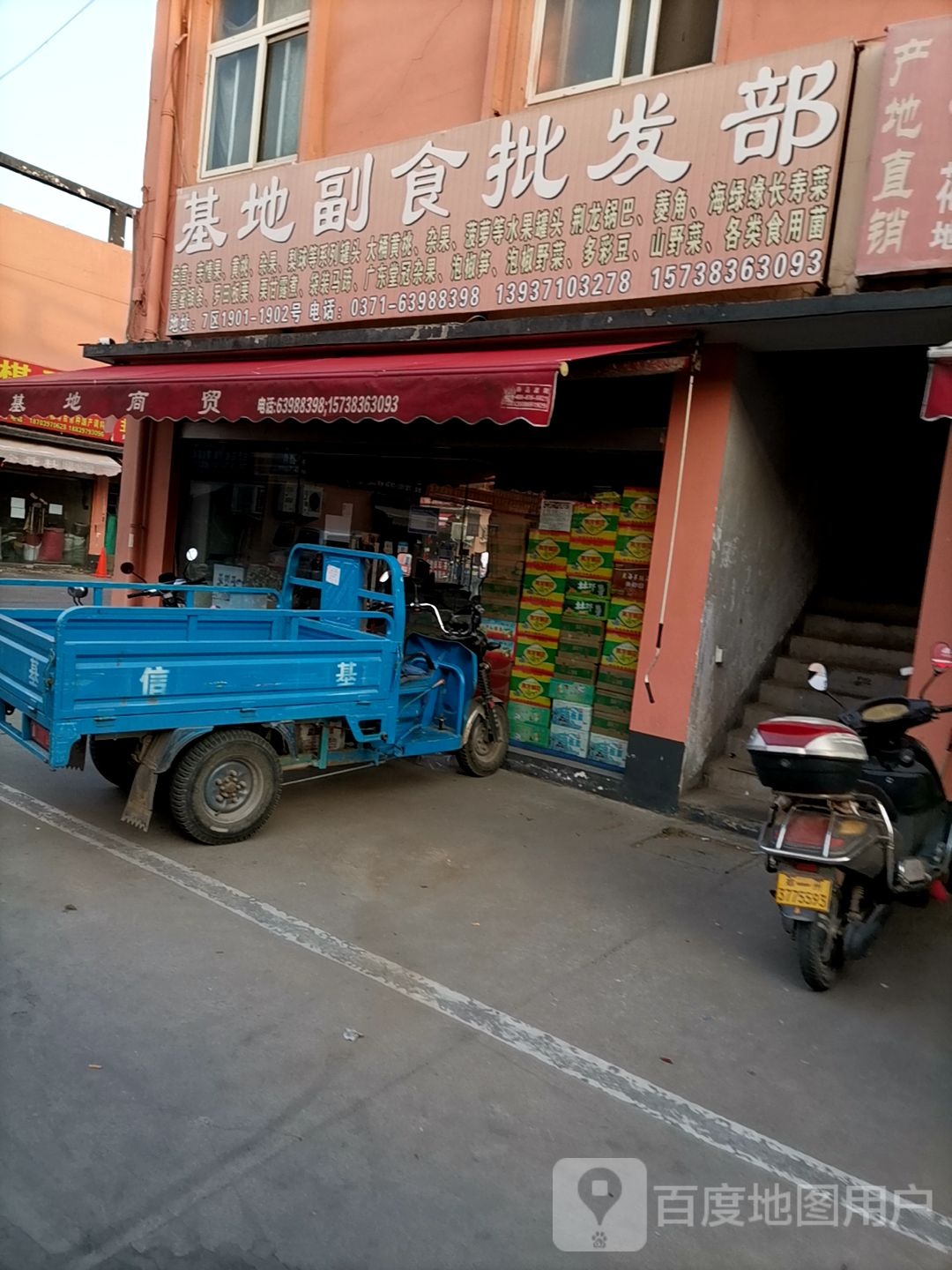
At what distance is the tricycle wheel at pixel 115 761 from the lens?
545cm

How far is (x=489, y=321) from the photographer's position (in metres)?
6.75

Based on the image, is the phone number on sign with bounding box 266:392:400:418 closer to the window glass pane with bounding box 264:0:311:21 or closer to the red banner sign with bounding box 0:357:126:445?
the window glass pane with bounding box 264:0:311:21

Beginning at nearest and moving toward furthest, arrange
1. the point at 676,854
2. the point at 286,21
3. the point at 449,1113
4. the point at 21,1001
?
the point at 449,1113 < the point at 21,1001 < the point at 676,854 < the point at 286,21

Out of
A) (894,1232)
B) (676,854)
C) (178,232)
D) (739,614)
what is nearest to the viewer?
(894,1232)

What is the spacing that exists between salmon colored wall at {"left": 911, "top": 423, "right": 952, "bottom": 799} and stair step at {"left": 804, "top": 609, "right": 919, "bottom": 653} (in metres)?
1.94

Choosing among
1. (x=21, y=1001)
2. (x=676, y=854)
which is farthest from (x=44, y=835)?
(x=676, y=854)

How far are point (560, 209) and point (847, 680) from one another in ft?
13.8

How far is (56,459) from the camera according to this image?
19.5 m

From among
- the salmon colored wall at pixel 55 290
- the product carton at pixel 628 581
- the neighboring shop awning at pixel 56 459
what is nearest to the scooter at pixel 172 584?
the product carton at pixel 628 581

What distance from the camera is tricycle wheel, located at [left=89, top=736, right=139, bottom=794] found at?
5.45 meters

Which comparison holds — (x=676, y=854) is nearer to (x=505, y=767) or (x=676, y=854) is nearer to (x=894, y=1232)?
(x=505, y=767)

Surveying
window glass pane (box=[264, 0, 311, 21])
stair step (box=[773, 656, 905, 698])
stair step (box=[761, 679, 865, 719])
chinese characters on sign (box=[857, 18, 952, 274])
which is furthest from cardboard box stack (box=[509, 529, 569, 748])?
window glass pane (box=[264, 0, 311, 21])

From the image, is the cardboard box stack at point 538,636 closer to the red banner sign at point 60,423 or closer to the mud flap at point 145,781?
the mud flap at point 145,781

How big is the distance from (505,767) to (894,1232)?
4961mm
